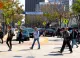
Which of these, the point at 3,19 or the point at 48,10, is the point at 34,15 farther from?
the point at 3,19

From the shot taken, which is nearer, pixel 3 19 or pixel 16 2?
pixel 3 19

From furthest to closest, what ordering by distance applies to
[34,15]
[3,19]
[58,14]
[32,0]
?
[32,0] → [34,15] → [58,14] → [3,19]

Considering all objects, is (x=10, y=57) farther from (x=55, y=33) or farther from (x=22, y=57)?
(x=55, y=33)

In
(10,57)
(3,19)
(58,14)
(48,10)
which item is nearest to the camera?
(10,57)

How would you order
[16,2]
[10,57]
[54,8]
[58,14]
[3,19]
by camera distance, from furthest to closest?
[54,8]
[58,14]
[16,2]
[3,19]
[10,57]

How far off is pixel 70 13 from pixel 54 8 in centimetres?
657

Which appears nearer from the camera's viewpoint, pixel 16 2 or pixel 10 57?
pixel 10 57

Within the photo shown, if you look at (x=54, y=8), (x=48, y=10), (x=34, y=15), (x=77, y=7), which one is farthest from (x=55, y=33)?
(x=34, y=15)

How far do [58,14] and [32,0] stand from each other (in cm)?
10160

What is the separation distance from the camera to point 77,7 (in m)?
46.9

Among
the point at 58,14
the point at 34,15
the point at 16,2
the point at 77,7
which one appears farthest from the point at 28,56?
the point at 34,15

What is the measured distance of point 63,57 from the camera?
1639 cm

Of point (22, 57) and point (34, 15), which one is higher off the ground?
point (22, 57)

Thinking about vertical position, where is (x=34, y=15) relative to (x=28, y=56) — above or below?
below
